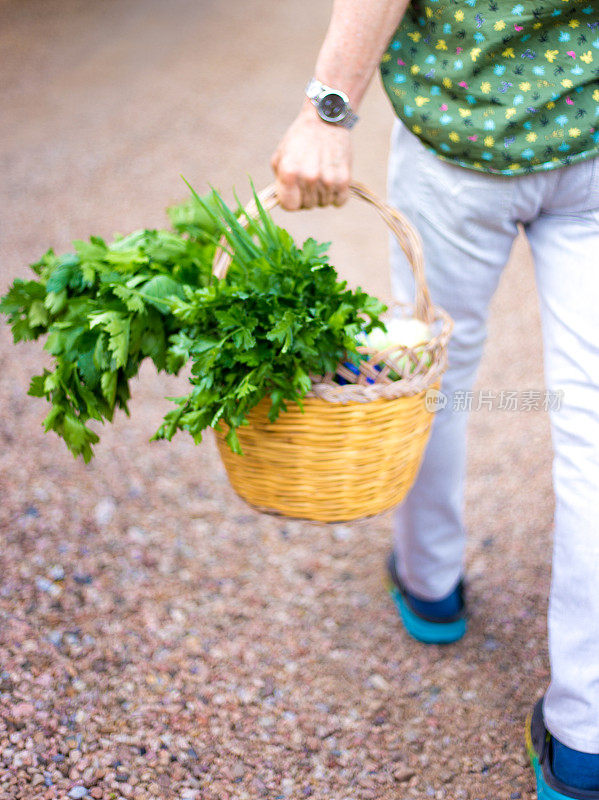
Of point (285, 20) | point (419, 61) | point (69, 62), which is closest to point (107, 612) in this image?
point (419, 61)

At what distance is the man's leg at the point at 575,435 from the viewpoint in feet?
4.98

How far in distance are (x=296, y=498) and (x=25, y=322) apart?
26.8 inches

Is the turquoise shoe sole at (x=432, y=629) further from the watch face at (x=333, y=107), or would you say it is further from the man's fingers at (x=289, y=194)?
the watch face at (x=333, y=107)

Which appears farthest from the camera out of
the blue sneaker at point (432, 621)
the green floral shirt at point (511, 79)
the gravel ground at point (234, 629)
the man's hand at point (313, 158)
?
the blue sneaker at point (432, 621)

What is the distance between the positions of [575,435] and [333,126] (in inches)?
29.7

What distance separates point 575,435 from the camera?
154cm

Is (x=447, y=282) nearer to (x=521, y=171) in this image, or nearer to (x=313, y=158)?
(x=521, y=171)

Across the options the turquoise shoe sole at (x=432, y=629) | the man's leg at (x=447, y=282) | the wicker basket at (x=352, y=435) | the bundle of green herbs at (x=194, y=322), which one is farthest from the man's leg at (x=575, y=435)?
the turquoise shoe sole at (x=432, y=629)


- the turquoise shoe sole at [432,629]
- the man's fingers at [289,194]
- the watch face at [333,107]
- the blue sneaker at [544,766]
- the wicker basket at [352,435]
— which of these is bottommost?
the turquoise shoe sole at [432,629]

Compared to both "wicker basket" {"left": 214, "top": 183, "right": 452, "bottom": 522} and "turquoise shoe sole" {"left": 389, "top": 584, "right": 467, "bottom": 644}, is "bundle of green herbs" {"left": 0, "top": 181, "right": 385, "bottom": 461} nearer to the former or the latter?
"wicker basket" {"left": 214, "top": 183, "right": 452, "bottom": 522}

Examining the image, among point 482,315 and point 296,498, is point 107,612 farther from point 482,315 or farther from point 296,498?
point 482,315

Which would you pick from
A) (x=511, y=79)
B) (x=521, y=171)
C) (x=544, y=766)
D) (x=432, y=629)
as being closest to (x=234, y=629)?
(x=432, y=629)

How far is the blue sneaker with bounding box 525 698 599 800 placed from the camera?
1611mm

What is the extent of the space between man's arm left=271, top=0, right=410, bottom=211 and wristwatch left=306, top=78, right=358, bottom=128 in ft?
0.04
